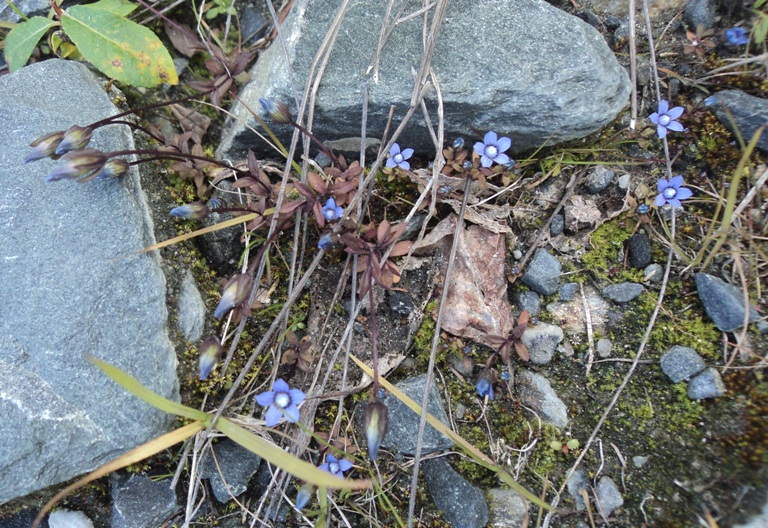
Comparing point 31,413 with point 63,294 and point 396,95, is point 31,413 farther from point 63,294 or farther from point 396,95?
point 396,95

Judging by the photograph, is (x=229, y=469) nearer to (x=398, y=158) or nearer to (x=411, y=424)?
(x=411, y=424)

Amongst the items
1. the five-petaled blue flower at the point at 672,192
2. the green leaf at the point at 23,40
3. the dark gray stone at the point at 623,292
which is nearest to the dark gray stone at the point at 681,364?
the dark gray stone at the point at 623,292

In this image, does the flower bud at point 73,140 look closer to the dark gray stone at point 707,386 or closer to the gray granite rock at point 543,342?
the gray granite rock at point 543,342

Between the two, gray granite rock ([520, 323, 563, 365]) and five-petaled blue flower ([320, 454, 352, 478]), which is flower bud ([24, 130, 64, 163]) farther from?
gray granite rock ([520, 323, 563, 365])

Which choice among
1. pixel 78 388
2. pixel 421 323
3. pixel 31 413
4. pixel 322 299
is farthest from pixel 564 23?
pixel 31 413

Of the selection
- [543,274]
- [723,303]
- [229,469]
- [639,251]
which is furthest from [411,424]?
[723,303]

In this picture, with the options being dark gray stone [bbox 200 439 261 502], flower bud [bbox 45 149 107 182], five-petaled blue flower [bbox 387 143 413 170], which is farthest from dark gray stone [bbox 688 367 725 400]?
flower bud [bbox 45 149 107 182]
